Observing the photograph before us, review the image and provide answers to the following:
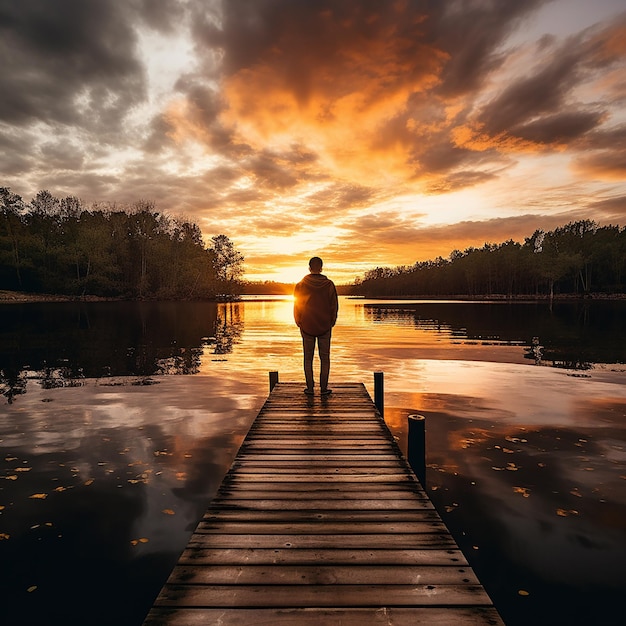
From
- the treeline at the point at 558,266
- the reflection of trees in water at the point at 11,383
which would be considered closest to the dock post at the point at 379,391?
the reflection of trees in water at the point at 11,383

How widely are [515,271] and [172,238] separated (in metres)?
110

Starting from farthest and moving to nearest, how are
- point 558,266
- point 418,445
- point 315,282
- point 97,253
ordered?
point 558,266 → point 97,253 → point 315,282 → point 418,445

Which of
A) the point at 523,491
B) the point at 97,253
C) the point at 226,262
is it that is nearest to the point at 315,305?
the point at 523,491

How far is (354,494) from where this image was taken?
16.6 ft

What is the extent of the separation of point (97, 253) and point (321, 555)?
10007 centimetres

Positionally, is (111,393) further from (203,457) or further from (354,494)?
(354,494)

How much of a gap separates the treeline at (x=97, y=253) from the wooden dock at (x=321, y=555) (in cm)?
9633

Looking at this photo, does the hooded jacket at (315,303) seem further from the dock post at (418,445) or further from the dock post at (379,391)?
the dock post at (379,391)

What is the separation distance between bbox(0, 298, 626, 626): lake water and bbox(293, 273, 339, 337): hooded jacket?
3.43m

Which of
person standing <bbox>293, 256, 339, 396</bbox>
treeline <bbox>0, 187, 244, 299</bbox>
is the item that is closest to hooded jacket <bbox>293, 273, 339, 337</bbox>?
person standing <bbox>293, 256, 339, 396</bbox>

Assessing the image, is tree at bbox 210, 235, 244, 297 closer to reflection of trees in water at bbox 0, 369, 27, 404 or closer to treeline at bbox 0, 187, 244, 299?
treeline at bbox 0, 187, 244, 299

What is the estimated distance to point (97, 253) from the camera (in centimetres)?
9025

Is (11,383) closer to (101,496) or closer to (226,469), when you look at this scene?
(101,496)

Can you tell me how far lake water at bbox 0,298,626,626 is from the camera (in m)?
4.94
